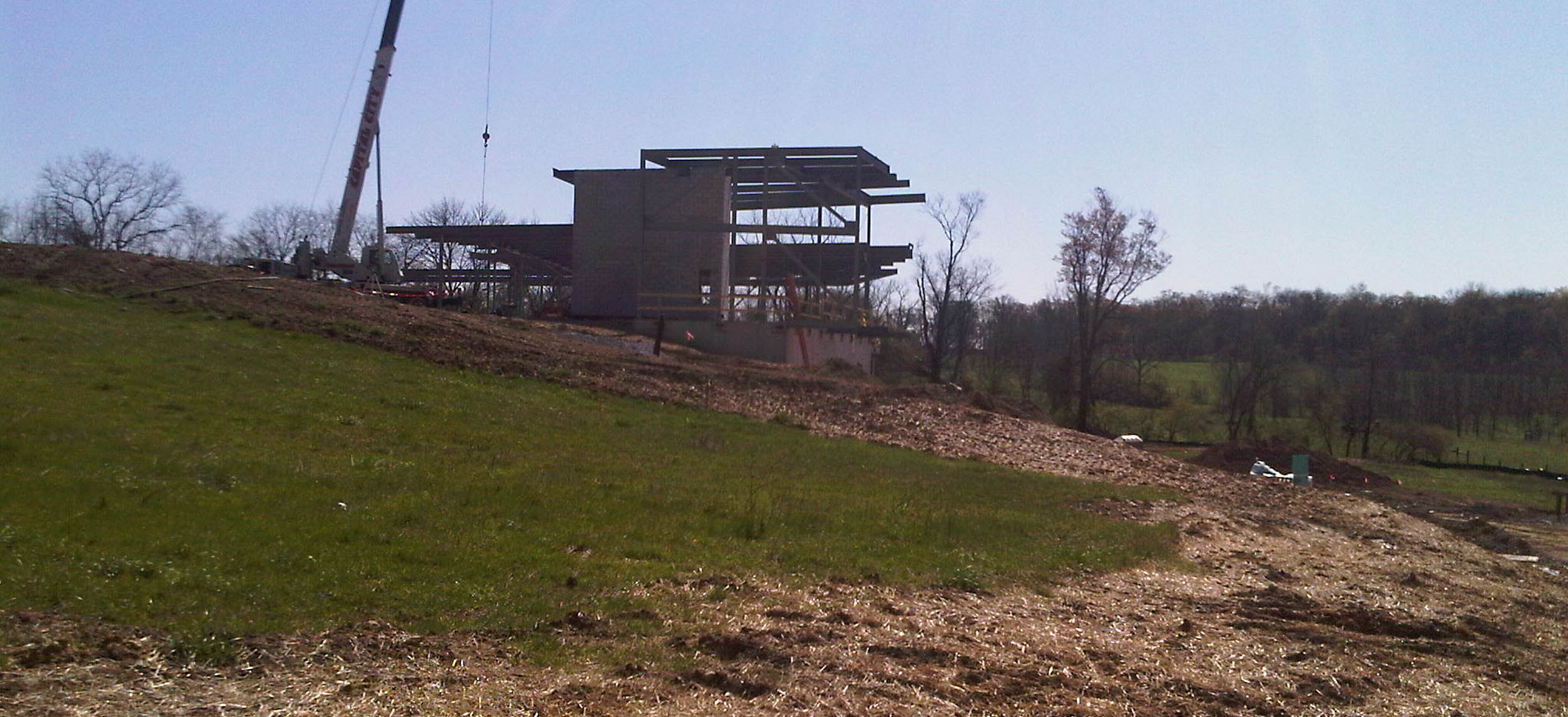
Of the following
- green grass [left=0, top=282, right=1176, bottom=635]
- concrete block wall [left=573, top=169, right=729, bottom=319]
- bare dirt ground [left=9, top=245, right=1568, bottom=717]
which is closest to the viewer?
bare dirt ground [left=9, top=245, right=1568, bottom=717]

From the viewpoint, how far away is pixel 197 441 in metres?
11.3

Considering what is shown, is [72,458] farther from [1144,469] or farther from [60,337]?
Answer: [1144,469]

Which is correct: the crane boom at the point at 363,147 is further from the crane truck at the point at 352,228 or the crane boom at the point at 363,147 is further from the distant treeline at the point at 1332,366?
the distant treeline at the point at 1332,366

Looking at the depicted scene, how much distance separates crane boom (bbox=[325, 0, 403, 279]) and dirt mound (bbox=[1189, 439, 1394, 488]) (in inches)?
953

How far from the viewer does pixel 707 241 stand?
3772 cm

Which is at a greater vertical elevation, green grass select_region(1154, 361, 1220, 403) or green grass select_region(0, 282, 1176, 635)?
green grass select_region(0, 282, 1176, 635)

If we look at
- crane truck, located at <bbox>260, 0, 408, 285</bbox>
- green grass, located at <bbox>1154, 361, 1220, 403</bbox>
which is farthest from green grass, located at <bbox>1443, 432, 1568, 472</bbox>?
crane truck, located at <bbox>260, 0, 408, 285</bbox>

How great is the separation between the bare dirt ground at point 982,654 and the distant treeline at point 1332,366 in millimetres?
37285

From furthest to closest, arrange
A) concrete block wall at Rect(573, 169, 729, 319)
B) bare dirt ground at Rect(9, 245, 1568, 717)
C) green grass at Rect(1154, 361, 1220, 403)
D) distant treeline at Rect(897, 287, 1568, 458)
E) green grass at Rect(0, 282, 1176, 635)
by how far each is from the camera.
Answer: green grass at Rect(1154, 361, 1220, 403) → distant treeline at Rect(897, 287, 1568, 458) → concrete block wall at Rect(573, 169, 729, 319) → green grass at Rect(0, 282, 1176, 635) → bare dirt ground at Rect(9, 245, 1568, 717)

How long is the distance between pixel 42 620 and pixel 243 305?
56.2ft

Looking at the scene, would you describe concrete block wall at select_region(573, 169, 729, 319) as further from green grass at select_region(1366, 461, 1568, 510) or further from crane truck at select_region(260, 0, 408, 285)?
green grass at select_region(1366, 461, 1568, 510)

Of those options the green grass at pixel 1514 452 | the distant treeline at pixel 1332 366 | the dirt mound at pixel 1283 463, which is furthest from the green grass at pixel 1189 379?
the dirt mound at pixel 1283 463

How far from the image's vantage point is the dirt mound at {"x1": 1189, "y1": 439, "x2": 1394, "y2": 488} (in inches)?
1237

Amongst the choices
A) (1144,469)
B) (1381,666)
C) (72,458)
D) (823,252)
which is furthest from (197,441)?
(823,252)
